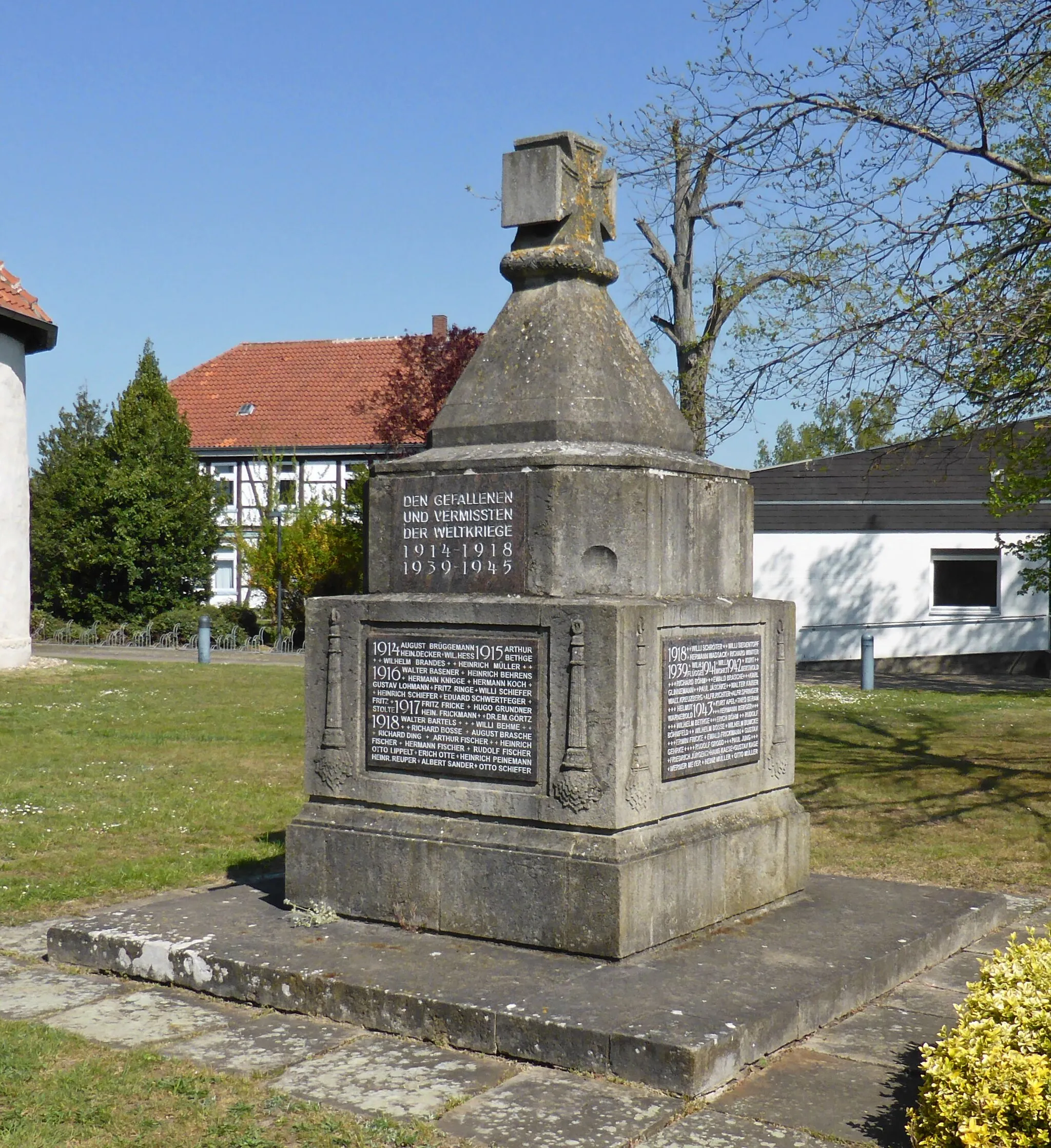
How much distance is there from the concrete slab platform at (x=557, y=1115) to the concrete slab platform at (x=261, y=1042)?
802mm

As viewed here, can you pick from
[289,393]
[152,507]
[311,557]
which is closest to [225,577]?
[289,393]

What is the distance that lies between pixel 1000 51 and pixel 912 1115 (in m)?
7.59

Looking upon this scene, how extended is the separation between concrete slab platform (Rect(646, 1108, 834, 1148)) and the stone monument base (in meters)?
1.22

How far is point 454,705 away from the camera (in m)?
6.13

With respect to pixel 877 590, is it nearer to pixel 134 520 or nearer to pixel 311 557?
pixel 311 557

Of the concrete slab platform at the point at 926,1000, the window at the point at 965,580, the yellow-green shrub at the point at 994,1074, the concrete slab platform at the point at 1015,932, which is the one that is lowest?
the concrete slab platform at the point at 1015,932

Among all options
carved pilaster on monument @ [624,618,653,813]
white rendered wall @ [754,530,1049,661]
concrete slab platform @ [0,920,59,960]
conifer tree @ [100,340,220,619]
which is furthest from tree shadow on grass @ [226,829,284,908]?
conifer tree @ [100,340,220,619]

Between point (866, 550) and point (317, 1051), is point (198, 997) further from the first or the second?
point (866, 550)

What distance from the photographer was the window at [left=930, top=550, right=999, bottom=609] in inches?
1166

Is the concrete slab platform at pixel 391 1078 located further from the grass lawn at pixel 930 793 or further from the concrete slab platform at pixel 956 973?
the grass lawn at pixel 930 793

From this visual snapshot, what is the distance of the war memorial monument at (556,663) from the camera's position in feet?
18.8

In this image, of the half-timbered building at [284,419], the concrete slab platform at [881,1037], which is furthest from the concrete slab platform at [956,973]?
the half-timbered building at [284,419]

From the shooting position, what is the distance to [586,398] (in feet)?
20.6

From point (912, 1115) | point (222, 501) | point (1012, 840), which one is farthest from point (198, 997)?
point (222, 501)
